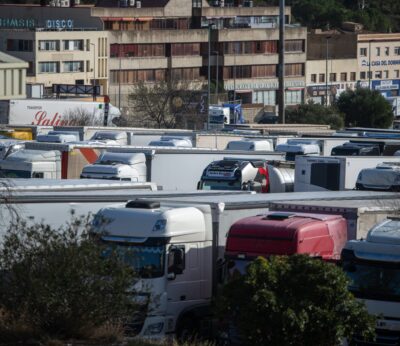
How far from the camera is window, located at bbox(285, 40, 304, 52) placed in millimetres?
105956

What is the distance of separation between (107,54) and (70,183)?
71.1 m

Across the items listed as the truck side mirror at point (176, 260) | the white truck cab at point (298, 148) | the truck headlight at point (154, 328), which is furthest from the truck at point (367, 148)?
the truck headlight at point (154, 328)

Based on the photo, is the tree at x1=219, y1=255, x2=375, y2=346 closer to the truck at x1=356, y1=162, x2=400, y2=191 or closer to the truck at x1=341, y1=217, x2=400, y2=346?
the truck at x1=341, y1=217, x2=400, y2=346

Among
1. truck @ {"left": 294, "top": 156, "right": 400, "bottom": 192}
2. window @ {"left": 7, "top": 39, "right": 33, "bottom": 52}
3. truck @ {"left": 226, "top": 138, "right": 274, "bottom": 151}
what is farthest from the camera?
window @ {"left": 7, "top": 39, "right": 33, "bottom": 52}

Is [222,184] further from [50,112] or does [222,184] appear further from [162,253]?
[50,112]

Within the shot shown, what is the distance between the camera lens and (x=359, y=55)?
114 m

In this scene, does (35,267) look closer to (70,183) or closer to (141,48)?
(70,183)

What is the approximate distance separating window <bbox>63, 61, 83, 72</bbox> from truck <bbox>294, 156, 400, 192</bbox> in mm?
58890

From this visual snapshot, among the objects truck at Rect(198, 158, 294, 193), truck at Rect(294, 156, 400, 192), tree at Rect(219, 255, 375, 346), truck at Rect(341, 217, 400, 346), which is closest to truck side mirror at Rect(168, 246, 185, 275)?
truck at Rect(341, 217, 400, 346)

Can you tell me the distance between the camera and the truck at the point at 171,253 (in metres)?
17.2

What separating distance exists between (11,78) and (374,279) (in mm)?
56979

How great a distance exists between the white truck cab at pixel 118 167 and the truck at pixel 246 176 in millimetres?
1961

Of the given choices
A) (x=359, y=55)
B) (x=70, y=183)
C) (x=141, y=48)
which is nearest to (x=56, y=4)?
(x=141, y=48)

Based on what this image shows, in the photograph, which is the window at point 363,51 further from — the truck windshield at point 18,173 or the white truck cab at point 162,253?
the white truck cab at point 162,253
